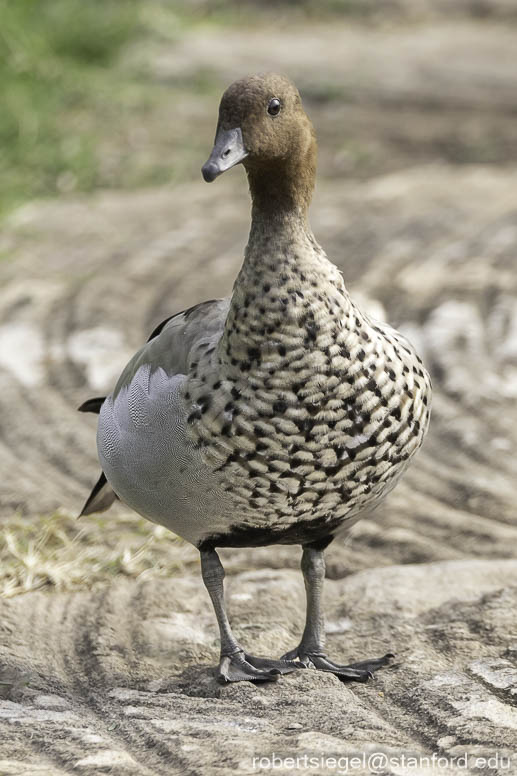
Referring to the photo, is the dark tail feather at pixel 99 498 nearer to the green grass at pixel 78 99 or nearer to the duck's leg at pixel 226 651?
the duck's leg at pixel 226 651

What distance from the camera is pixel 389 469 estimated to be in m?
2.91

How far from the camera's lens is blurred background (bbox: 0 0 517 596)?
4.35 meters

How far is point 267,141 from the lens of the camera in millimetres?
2705

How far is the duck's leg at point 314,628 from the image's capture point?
10.3 ft

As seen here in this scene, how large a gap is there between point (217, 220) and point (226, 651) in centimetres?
455

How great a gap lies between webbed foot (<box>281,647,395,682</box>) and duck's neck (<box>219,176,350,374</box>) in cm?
91

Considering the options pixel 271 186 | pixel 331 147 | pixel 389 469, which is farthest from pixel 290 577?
pixel 331 147

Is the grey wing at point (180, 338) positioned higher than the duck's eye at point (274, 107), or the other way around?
the duck's eye at point (274, 107)

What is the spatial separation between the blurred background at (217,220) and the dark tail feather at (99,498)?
35 centimetres

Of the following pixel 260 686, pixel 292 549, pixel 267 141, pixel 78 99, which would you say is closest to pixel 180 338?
pixel 267 141

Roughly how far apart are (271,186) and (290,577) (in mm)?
1522

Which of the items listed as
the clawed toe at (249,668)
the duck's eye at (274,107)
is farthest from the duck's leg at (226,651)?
the duck's eye at (274,107)

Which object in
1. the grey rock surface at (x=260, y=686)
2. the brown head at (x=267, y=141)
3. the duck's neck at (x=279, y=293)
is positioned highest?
the brown head at (x=267, y=141)

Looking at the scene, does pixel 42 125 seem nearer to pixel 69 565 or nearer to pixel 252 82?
pixel 69 565
